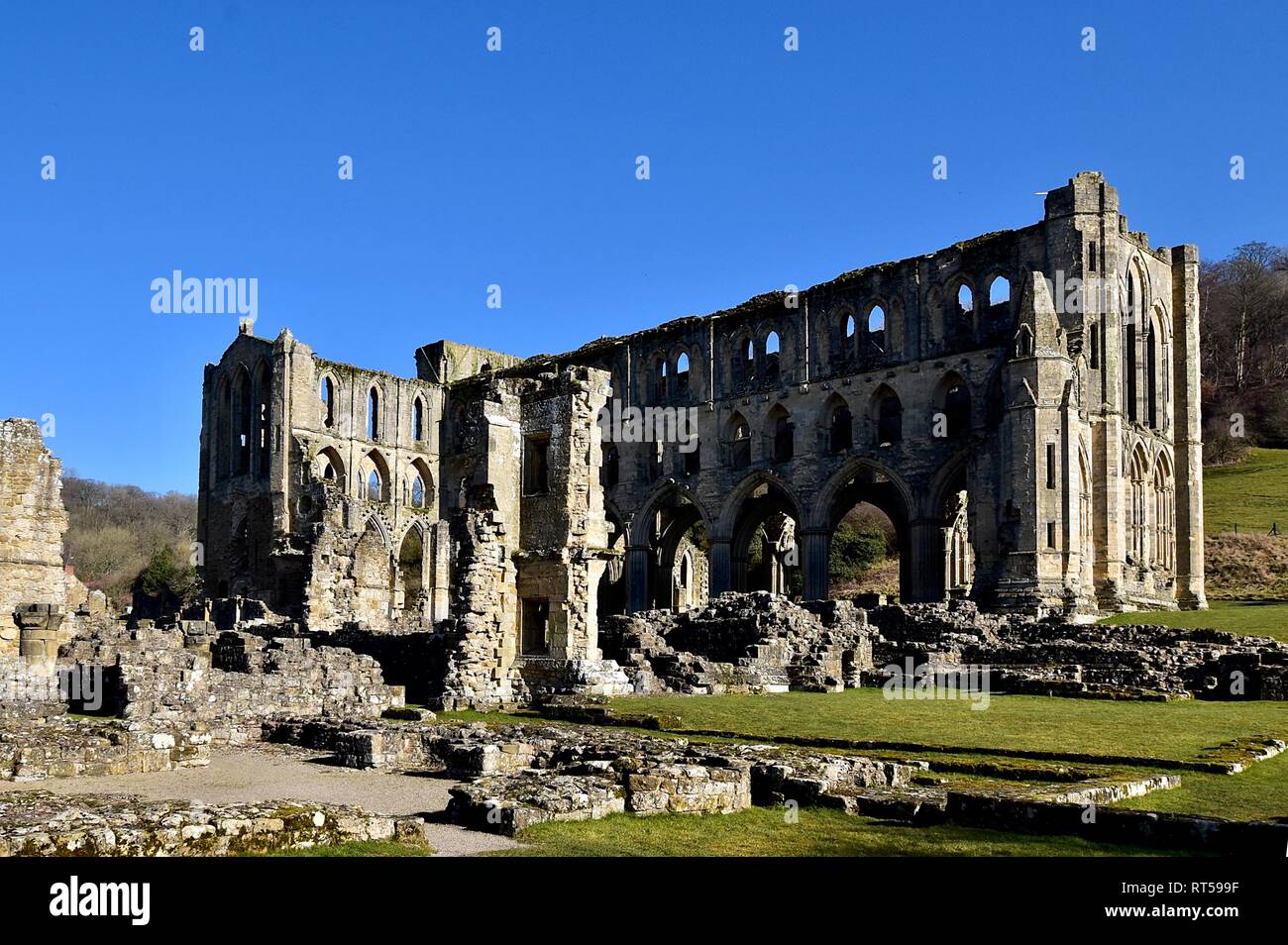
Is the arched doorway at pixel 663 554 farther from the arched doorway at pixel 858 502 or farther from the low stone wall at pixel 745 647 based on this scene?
→ the low stone wall at pixel 745 647

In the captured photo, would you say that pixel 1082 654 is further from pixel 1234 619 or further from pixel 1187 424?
pixel 1187 424

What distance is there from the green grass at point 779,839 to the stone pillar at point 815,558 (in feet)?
117

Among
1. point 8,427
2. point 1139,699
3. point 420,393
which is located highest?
point 420,393

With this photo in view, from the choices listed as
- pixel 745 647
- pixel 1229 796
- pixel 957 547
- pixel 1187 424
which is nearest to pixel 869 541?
pixel 957 547

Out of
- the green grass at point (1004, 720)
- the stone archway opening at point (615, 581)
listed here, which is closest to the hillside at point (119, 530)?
the stone archway opening at point (615, 581)

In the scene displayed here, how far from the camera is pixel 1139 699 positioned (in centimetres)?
2062

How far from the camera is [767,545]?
55.2 m

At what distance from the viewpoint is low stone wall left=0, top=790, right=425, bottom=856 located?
732cm

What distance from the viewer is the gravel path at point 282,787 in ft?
35.4

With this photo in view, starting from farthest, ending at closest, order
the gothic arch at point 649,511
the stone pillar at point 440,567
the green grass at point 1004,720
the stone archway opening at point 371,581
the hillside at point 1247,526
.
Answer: the gothic arch at point 649,511 < the stone pillar at point 440,567 < the hillside at point 1247,526 < the stone archway opening at point 371,581 < the green grass at point 1004,720

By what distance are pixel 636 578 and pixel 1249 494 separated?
30.1m

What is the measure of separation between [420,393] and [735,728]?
4355cm
